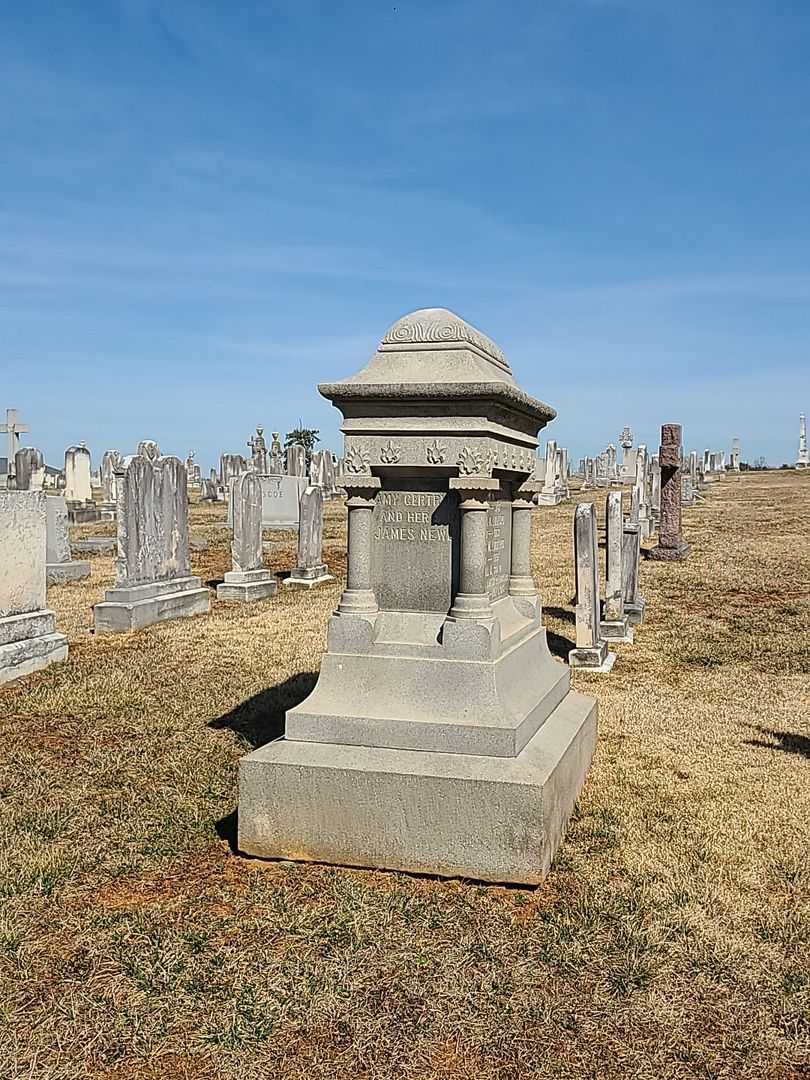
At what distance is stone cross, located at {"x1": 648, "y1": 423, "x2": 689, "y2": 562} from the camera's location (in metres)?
16.2

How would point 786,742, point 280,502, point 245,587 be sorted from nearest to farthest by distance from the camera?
point 786,742
point 245,587
point 280,502

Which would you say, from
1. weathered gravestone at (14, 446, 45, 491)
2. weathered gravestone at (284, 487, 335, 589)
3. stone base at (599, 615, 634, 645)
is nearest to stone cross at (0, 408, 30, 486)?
weathered gravestone at (14, 446, 45, 491)

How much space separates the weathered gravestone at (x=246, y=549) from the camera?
40.1 ft

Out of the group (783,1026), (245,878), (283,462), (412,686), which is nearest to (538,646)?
(412,686)

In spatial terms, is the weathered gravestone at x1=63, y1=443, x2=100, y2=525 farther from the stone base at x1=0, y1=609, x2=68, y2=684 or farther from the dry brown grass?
the dry brown grass

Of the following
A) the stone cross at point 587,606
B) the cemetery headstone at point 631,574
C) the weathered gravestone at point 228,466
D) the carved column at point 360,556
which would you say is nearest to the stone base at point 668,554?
the cemetery headstone at point 631,574

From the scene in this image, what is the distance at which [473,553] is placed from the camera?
14.5ft

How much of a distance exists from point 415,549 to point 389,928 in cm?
189

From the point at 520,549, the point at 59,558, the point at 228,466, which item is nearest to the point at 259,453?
the point at 228,466

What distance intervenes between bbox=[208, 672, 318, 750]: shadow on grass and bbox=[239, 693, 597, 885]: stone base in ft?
5.28

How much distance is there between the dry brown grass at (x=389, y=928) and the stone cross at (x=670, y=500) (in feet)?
32.3

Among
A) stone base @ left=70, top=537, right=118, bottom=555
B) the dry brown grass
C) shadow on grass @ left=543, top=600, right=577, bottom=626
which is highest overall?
stone base @ left=70, top=537, right=118, bottom=555

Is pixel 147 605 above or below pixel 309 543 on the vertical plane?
below

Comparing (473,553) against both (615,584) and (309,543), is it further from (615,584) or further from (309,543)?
(309,543)
